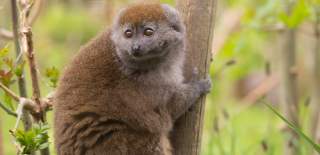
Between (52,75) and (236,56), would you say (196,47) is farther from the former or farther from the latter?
(236,56)

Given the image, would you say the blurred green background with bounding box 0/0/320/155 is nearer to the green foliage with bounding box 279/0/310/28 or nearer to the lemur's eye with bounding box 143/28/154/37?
A: the green foliage with bounding box 279/0/310/28

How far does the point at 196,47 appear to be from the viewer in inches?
150

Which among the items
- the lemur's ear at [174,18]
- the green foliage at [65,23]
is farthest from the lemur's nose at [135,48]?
the green foliage at [65,23]

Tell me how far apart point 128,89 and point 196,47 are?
544mm

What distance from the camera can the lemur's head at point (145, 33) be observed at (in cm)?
395

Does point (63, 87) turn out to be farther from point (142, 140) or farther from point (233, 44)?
point (233, 44)

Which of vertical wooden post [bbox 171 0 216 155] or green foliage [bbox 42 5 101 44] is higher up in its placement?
vertical wooden post [bbox 171 0 216 155]

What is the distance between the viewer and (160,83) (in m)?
4.06

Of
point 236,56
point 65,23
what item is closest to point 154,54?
point 236,56

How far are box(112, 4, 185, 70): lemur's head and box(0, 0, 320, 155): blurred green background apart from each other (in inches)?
22.2

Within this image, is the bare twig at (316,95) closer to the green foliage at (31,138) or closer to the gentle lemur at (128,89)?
the gentle lemur at (128,89)

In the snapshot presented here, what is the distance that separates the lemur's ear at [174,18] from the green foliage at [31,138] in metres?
1.14

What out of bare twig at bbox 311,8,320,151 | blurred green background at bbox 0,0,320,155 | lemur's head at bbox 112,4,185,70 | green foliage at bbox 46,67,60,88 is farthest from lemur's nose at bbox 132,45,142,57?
bare twig at bbox 311,8,320,151

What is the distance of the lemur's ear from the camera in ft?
12.8
